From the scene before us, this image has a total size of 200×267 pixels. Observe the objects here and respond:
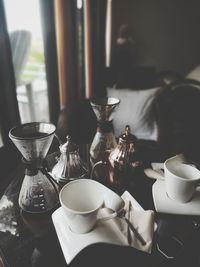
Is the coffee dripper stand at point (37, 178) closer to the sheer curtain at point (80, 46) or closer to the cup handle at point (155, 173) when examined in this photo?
the cup handle at point (155, 173)

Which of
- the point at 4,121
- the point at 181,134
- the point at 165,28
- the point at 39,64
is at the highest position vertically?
the point at 165,28

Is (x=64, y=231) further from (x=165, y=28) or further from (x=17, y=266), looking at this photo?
(x=165, y=28)

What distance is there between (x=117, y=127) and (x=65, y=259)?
1.19 metres

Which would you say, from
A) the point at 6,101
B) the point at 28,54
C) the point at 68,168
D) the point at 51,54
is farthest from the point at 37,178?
the point at 28,54

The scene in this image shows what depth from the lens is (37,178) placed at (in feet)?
2.07

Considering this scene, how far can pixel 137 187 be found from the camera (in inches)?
29.2

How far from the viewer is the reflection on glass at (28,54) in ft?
5.22

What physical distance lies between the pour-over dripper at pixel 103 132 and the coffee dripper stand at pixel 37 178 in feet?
0.67

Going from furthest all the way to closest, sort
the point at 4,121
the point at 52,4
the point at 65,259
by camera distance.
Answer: the point at 52,4 < the point at 4,121 < the point at 65,259

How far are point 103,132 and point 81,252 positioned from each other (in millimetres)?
400

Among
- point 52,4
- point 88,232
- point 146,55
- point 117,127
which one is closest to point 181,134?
point 117,127

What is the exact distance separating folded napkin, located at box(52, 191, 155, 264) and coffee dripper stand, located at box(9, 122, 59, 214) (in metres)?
0.08

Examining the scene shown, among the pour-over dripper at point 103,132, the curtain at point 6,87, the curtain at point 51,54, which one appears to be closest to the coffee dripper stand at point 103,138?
the pour-over dripper at point 103,132

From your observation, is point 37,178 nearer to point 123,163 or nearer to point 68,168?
point 68,168
